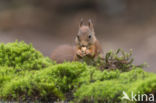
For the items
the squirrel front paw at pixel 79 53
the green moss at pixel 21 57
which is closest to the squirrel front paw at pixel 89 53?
the squirrel front paw at pixel 79 53

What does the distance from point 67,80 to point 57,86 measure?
329 millimetres

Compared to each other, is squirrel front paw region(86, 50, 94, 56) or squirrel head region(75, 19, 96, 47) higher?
squirrel head region(75, 19, 96, 47)

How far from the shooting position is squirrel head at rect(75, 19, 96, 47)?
37.5 feet

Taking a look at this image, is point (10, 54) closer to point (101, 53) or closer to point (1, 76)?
point (1, 76)

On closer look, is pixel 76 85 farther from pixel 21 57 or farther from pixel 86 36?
pixel 21 57

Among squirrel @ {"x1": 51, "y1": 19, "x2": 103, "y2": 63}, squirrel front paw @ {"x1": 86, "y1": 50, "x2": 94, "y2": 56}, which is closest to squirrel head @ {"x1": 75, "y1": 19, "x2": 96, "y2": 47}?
squirrel @ {"x1": 51, "y1": 19, "x2": 103, "y2": 63}

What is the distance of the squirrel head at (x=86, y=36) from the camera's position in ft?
37.5

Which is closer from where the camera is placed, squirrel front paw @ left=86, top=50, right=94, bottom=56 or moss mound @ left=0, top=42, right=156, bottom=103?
moss mound @ left=0, top=42, right=156, bottom=103

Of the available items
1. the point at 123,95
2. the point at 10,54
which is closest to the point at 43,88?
the point at 123,95

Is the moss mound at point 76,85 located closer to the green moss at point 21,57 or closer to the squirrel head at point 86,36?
the green moss at point 21,57

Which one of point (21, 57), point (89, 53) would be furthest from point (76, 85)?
point (21, 57)

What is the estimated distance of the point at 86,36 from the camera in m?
11.5

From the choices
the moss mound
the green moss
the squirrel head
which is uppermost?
the squirrel head

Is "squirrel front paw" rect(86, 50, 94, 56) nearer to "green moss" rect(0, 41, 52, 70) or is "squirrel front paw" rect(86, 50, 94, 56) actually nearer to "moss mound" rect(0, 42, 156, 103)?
"green moss" rect(0, 41, 52, 70)
